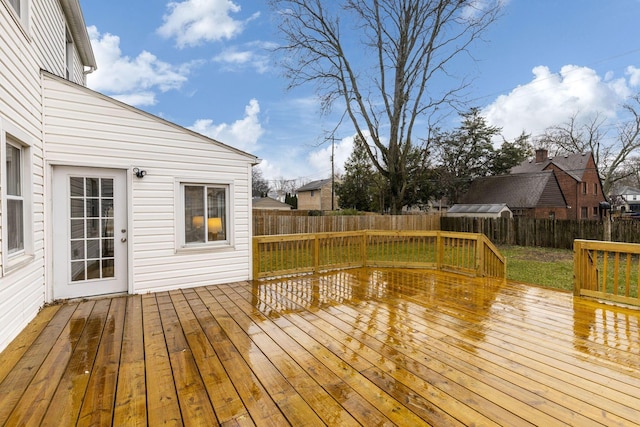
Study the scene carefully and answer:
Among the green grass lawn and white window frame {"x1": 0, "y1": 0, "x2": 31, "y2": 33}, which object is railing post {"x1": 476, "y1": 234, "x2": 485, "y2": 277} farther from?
white window frame {"x1": 0, "y1": 0, "x2": 31, "y2": 33}

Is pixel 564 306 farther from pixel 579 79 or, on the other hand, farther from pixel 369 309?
pixel 579 79

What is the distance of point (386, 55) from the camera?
47.1 ft

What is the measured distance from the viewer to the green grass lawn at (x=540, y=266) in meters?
7.50

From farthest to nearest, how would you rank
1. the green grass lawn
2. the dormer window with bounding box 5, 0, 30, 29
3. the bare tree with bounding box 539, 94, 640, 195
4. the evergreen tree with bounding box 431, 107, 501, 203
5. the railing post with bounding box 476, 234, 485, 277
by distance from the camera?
the evergreen tree with bounding box 431, 107, 501, 203 < the bare tree with bounding box 539, 94, 640, 195 < the green grass lawn < the railing post with bounding box 476, 234, 485, 277 < the dormer window with bounding box 5, 0, 30, 29

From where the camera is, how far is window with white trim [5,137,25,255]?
3.14 m

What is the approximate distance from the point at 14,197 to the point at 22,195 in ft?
0.88

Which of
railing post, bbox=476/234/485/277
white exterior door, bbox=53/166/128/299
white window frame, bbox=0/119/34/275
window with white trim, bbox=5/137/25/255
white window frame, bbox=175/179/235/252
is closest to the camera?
white window frame, bbox=0/119/34/275

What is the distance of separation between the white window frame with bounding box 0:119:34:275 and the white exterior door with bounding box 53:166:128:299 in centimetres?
62

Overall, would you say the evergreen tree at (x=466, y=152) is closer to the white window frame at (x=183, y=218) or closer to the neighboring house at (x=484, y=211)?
the neighboring house at (x=484, y=211)

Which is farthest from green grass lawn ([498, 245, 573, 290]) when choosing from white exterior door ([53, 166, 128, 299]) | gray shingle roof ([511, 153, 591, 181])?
gray shingle roof ([511, 153, 591, 181])

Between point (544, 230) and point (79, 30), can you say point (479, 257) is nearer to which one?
point (79, 30)

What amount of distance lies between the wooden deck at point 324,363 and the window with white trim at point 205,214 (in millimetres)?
1176

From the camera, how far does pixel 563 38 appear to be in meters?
11.9

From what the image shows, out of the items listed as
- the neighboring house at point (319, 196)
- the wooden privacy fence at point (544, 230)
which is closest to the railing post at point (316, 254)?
the wooden privacy fence at point (544, 230)
